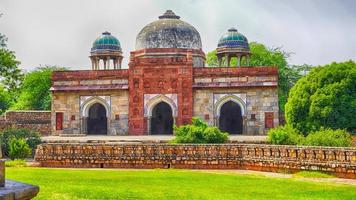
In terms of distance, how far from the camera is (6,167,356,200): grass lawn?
398 inches

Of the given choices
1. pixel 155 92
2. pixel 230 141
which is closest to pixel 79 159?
pixel 230 141

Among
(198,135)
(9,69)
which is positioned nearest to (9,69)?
(9,69)

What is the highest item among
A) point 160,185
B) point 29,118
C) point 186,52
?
point 186,52

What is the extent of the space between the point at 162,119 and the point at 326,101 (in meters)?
10.9

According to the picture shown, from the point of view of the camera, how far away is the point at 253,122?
2744 centimetres

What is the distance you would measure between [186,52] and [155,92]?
11.9ft

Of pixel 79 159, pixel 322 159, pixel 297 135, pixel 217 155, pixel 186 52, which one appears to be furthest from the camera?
pixel 186 52

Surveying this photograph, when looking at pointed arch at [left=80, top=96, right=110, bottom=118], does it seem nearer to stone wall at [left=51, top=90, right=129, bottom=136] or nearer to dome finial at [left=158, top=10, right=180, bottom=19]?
stone wall at [left=51, top=90, right=129, bottom=136]

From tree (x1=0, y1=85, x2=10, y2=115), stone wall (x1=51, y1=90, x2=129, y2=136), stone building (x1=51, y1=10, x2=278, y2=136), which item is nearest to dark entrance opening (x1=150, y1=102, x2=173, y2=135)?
stone building (x1=51, y1=10, x2=278, y2=136)

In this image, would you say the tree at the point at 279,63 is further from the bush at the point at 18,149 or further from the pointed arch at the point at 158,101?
the bush at the point at 18,149

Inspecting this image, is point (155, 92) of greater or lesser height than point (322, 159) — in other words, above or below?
above

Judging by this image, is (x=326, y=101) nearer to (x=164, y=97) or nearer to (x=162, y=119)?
→ (x=164, y=97)

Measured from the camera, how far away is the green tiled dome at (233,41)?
32.2 meters

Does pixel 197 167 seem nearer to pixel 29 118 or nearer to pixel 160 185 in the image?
pixel 160 185
